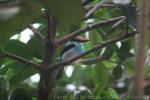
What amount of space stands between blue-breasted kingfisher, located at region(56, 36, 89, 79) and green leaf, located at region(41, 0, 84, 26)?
0.61 meters

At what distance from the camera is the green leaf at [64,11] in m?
0.30

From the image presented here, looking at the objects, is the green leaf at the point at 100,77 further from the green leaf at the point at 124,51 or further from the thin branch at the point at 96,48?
the thin branch at the point at 96,48

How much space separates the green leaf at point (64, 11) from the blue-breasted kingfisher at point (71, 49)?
614 millimetres

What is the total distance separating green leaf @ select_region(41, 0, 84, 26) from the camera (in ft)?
1.00

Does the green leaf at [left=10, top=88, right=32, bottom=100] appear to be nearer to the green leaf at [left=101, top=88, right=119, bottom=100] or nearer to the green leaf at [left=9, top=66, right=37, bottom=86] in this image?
the green leaf at [left=9, top=66, right=37, bottom=86]

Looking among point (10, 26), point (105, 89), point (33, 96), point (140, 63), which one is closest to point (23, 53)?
point (33, 96)

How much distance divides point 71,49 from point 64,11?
0.79m

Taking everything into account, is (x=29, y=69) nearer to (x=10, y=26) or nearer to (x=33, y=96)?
(x=33, y=96)

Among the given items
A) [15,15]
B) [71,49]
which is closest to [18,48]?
[71,49]

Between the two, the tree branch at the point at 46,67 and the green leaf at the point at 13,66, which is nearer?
the tree branch at the point at 46,67

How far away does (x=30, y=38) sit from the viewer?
89 centimetres

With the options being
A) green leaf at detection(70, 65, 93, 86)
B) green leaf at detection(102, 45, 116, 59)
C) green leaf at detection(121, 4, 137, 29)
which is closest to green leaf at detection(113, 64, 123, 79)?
green leaf at detection(102, 45, 116, 59)

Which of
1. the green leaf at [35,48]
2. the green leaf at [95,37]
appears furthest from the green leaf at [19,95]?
the green leaf at [95,37]

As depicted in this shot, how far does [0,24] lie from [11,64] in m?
0.60
